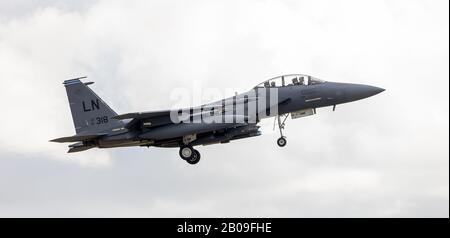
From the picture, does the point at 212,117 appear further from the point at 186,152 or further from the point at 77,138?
the point at 77,138

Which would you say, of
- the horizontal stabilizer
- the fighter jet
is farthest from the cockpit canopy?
the horizontal stabilizer

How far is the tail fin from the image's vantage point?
35531mm

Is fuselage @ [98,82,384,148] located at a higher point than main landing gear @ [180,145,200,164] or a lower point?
higher

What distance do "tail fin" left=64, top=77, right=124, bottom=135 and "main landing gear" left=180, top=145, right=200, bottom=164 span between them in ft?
9.38

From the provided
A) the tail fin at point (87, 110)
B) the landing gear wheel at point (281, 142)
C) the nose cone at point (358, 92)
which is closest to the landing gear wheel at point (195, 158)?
the tail fin at point (87, 110)

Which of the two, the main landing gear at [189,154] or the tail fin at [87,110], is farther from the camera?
the tail fin at [87,110]

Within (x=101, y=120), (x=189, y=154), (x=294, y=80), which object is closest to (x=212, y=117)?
(x=189, y=154)

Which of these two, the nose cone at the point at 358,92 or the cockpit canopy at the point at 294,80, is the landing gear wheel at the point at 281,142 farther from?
the nose cone at the point at 358,92

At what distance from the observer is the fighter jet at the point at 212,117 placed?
33.8 meters

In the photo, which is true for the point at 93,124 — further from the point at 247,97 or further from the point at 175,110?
the point at 247,97

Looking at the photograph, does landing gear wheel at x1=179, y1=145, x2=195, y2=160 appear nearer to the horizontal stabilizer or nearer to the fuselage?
the fuselage

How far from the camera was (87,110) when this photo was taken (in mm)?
35812

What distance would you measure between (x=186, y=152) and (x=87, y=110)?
4.78 meters

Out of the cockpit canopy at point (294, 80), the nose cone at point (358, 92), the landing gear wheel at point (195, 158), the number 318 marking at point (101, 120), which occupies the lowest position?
the landing gear wheel at point (195, 158)
